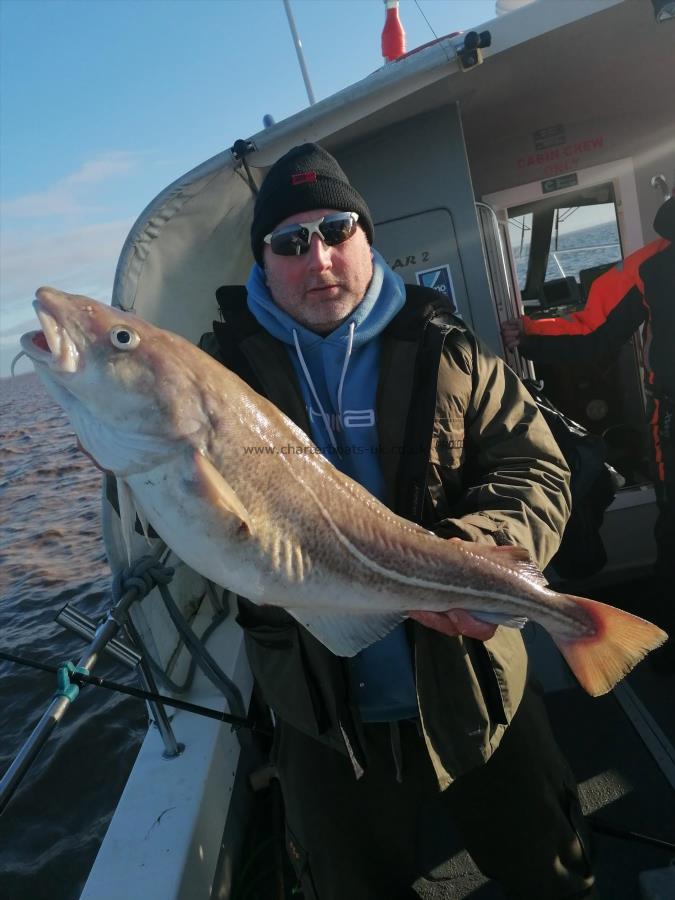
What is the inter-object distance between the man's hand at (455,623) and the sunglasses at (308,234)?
4.99ft

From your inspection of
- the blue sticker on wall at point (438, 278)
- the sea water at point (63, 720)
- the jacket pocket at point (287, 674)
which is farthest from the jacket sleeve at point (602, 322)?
the sea water at point (63, 720)

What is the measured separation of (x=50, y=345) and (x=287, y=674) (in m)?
1.48

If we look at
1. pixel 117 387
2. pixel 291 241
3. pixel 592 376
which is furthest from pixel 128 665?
pixel 592 376

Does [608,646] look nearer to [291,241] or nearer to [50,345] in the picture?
[291,241]

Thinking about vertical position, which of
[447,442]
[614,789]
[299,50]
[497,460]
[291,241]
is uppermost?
[299,50]

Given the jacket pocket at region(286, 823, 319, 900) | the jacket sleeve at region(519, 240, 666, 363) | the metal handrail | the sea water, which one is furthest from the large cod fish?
the sea water

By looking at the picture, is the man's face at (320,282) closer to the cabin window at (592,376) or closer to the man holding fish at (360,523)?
the man holding fish at (360,523)

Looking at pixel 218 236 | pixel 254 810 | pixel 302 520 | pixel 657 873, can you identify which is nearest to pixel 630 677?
pixel 657 873

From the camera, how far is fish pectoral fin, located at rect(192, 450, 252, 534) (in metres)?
1.82

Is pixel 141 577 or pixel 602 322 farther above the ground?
pixel 602 322

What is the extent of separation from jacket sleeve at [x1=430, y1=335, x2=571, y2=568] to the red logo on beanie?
99 cm

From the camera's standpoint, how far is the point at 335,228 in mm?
2465

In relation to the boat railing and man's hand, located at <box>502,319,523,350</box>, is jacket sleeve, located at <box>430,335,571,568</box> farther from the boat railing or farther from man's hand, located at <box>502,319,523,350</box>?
man's hand, located at <box>502,319,523,350</box>

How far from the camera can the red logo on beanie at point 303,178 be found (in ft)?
8.49
